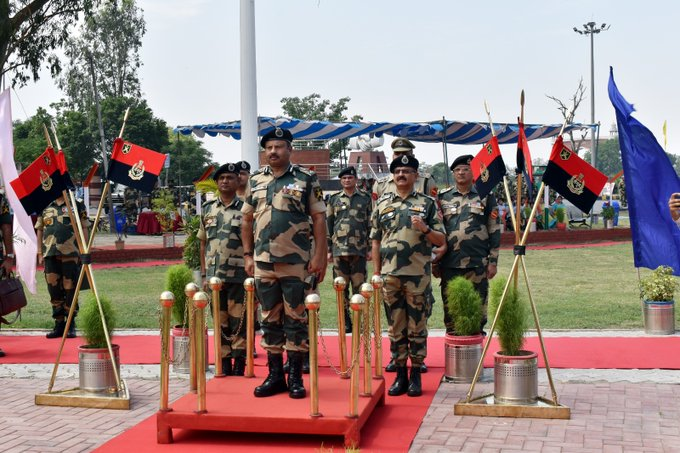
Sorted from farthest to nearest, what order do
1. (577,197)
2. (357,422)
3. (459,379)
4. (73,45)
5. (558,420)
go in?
(73,45)
(459,379)
(577,197)
(558,420)
(357,422)

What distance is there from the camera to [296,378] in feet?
21.2

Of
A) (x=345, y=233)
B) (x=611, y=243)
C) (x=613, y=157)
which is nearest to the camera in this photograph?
(x=345, y=233)

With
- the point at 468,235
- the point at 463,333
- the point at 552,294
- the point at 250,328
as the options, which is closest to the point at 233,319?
the point at 250,328

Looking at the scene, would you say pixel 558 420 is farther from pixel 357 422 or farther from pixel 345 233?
pixel 345 233

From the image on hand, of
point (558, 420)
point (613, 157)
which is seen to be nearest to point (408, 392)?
point (558, 420)

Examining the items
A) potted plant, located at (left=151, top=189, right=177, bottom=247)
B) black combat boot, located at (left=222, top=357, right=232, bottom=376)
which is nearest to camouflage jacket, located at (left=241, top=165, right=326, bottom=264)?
black combat boot, located at (left=222, top=357, right=232, bottom=376)

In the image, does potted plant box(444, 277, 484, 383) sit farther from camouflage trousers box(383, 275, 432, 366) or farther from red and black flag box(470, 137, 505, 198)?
red and black flag box(470, 137, 505, 198)

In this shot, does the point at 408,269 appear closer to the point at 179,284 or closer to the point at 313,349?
the point at 313,349

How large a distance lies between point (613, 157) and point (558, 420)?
396 feet

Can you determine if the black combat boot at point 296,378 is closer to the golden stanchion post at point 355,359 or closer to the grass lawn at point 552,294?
the golden stanchion post at point 355,359

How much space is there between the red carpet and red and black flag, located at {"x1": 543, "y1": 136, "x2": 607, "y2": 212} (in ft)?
7.19

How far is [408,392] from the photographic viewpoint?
7332mm

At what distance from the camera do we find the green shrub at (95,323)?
24.3 feet

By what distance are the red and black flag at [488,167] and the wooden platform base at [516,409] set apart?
1.77 m
